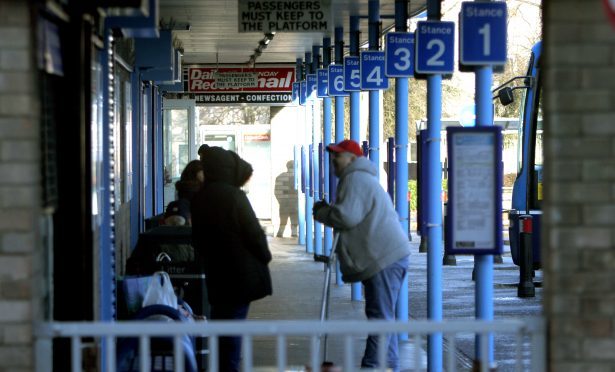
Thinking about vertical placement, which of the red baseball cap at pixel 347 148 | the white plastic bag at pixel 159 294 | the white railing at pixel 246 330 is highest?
the red baseball cap at pixel 347 148

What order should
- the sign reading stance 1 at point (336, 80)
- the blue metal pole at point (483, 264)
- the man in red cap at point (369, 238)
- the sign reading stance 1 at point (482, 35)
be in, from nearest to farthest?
the blue metal pole at point (483, 264)
the sign reading stance 1 at point (482, 35)
the man in red cap at point (369, 238)
the sign reading stance 1 at point (336, 80)

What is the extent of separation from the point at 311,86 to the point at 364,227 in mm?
14723

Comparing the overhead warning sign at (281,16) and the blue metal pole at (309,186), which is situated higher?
the overhead warning sign at (281,16)

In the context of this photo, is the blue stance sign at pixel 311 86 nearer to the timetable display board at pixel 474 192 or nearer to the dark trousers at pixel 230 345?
the dark trousers at pixel 230 345

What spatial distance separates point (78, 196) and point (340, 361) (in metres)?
5.07

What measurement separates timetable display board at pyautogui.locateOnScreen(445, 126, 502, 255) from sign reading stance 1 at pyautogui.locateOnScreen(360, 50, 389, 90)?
20.8ft

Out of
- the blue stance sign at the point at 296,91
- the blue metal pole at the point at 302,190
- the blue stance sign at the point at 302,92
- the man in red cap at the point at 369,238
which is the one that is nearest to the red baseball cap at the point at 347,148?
the man in red cap at the point at 369,238

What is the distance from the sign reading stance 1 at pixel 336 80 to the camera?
59.7 ft

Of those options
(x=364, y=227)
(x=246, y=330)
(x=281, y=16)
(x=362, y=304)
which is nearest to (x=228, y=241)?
(x=364, y=227)

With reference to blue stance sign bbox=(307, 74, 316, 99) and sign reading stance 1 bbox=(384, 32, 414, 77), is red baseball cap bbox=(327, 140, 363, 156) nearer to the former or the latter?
Answer: sign reading stance 1 bbox=(384, 32, 414, 77)

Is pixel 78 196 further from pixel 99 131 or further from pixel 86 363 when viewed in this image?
pixel 99 131

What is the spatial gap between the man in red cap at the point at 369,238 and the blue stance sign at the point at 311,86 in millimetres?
13695

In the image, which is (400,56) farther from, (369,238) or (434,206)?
(369,238)

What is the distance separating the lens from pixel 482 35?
873 cm
